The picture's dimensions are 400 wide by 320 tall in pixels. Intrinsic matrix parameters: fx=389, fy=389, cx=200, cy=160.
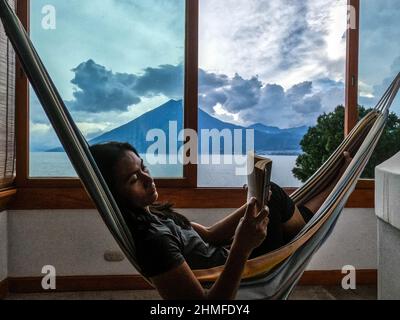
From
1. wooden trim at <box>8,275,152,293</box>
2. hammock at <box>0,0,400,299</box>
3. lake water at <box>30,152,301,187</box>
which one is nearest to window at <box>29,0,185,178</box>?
lake water at <box>30,152,301,187</box>

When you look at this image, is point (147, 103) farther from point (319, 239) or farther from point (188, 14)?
point (319, 239)

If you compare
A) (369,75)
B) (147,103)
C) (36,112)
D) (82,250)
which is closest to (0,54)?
(36,112)

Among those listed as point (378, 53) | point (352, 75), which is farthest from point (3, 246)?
point (378, 53)

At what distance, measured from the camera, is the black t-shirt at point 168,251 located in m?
0.95

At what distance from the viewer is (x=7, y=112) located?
A: 179cm

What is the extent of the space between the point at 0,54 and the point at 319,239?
1528 mm

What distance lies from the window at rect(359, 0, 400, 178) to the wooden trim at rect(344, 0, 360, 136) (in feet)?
0.11

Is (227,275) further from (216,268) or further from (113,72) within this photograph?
(113,72)

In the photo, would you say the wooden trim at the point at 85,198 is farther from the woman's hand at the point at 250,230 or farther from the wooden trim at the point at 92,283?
the woman's hand at the point at 250,230

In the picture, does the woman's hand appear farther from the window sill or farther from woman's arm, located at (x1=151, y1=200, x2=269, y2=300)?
→ the window sill

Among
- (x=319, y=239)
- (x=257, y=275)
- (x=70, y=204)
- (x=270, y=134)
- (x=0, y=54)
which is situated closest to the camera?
(x=257, y=275)

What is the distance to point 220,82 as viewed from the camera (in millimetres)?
1964

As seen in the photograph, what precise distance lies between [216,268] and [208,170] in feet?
3.03

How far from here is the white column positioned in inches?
52.7
